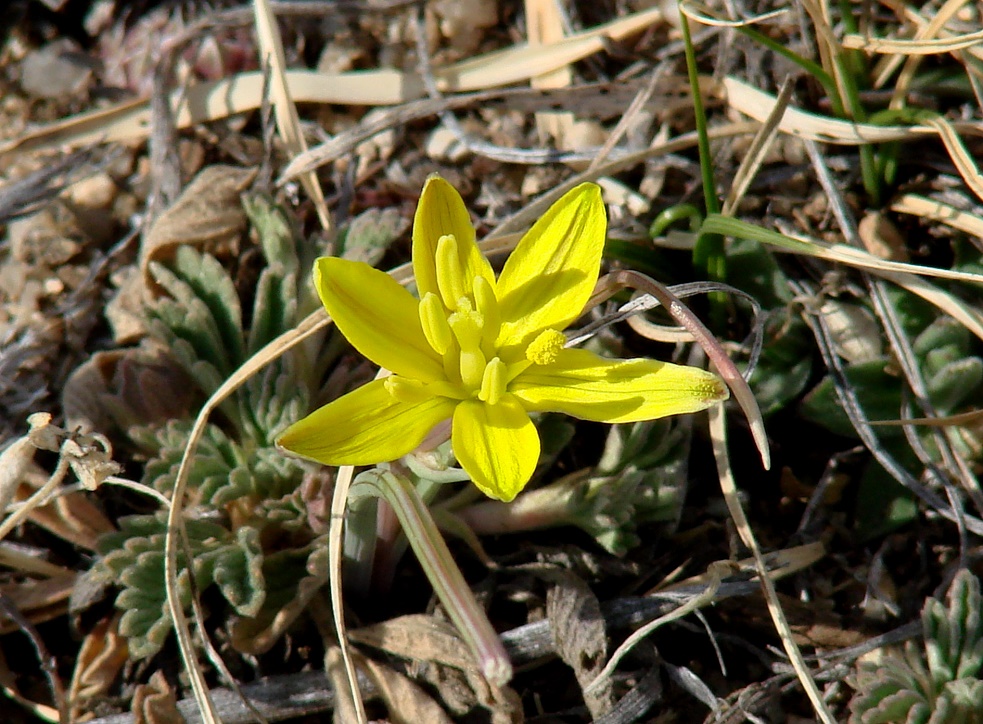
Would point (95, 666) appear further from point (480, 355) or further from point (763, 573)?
point (763, 573)

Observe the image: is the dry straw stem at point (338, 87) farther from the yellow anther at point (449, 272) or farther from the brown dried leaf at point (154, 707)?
the brown dried leaf at point (154, 707)

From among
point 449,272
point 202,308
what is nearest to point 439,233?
point 449,272

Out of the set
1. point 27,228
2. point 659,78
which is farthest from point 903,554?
point 27,228

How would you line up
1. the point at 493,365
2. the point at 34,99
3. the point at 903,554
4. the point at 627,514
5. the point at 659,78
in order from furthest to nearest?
the point at 34,99 → the point at 659,78 → the point at 903,554 → the point at 627,514 → the point at 493,365

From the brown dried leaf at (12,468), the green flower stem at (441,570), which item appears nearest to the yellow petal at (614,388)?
the green flower stem at (441,570)

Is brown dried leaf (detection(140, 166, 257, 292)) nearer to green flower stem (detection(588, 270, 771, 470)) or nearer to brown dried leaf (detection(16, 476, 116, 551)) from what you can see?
brown dried leaf (detection(16, 476, 116, 551))

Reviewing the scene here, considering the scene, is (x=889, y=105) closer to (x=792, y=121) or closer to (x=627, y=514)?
(x=792, y=121)
